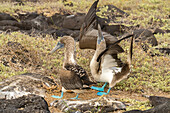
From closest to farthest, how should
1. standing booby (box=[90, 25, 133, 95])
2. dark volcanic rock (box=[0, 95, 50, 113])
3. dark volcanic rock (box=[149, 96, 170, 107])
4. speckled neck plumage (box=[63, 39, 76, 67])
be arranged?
dark volcanic rock (box=[0, 95, 50, 113])
dark volcanic rock (box=[149, 96, 170, 107])
speckled neck plumage (box=[63, 39, 76, 67])
standing booby (box=[90, 25, 133, 95])

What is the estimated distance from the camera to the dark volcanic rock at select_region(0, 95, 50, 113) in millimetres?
3193

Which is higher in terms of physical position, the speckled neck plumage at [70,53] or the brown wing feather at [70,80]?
the speckled neck plumage at [70,53]

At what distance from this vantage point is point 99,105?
3812 mm

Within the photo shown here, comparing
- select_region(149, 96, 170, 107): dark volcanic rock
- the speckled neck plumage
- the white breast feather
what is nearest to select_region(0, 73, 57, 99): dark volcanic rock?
the speckled neck plumage

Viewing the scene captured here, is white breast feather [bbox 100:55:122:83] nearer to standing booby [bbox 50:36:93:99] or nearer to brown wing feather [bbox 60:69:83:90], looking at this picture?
standing booby [bbox 50:36:93:99]

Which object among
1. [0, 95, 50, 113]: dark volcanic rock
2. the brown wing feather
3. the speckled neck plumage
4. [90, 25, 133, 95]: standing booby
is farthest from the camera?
[90, 25, 133, 95]: standing booby

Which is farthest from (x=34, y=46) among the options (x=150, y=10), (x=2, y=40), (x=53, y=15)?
(x=150, y=10)

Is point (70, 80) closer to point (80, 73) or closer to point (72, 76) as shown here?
point (72, 76)

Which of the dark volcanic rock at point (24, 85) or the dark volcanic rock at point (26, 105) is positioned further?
the dark volcanic rock at point (24, 85)

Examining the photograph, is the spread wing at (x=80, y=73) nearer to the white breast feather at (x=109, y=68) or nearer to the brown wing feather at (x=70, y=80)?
the brown wing feather at (x=70, y=80)

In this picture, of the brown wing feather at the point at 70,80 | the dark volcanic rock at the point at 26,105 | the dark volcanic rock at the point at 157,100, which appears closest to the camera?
the dark volcanic rock at the point at 26,105

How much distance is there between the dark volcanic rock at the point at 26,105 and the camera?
126 inches

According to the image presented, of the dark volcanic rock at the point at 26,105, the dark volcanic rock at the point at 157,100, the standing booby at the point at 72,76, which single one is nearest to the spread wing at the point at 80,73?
the standing booby at the point at 72,76

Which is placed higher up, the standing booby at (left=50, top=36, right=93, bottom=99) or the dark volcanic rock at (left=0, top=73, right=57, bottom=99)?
the standing booby at (left=50, top=36, right=93, bottom=99)
